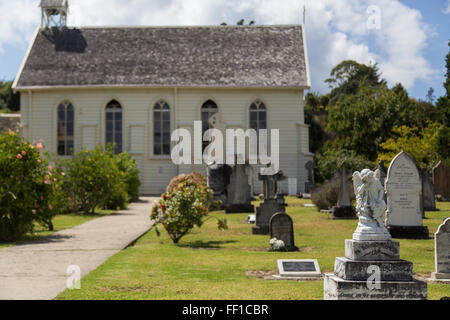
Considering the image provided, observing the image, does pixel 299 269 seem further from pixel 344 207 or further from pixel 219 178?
pixel 219 178

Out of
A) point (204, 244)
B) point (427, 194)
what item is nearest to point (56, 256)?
point (204, 244)

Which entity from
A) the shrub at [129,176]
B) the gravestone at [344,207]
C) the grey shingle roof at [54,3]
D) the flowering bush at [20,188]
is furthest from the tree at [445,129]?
the grey shingle roof at [54,3]

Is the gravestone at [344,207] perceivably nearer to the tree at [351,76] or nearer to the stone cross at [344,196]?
the stone cross at [344,196]

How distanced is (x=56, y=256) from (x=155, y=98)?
1072 inches

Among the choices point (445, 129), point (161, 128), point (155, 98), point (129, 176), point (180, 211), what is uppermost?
point (155, 98)

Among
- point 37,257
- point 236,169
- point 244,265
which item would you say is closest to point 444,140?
point 236,169

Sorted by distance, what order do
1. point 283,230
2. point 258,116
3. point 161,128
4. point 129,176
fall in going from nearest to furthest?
point 283,230, point 129,176, point 258,116, point 161,128

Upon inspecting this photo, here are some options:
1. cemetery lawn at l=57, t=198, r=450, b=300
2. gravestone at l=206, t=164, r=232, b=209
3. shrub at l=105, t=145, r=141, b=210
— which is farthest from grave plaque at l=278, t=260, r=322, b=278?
gravestone at l=206, t=164, r=232, b=209

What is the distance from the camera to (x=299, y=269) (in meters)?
8.41

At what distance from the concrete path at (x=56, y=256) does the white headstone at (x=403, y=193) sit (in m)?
6.80

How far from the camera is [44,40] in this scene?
38.9 metres

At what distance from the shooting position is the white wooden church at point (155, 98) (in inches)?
1419
